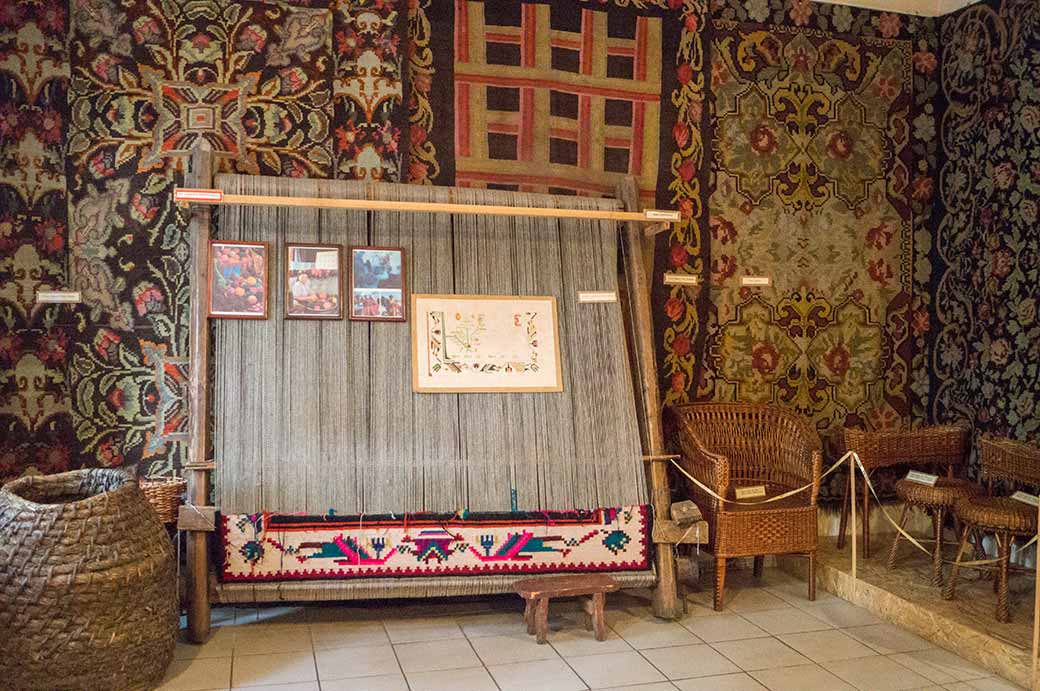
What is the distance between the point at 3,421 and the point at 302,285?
1.51 m

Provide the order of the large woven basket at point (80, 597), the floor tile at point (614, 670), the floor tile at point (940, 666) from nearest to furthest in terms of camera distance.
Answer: the large woven basket at point (80, 597) < the floor tile at point (614, 670) < the floor tile at point (940, 666)

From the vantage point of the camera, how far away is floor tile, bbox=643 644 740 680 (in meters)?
3.46

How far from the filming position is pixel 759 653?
3678mm

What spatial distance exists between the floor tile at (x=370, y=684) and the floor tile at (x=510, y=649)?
0.38 m

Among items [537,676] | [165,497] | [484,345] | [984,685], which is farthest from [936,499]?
[165,497]

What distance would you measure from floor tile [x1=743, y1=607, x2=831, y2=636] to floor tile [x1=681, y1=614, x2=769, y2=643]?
0.16ft

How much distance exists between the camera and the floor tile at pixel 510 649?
3574mm

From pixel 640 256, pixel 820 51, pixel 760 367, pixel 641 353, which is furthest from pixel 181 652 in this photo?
pixel 820 51

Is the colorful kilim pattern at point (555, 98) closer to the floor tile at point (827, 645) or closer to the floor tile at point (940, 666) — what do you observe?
the floor tile at point (827, 645)

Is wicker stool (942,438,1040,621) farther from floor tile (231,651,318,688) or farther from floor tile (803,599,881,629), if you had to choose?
floor tile (231,651,318,688)

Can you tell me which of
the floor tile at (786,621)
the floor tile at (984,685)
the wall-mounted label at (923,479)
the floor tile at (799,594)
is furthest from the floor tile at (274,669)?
the wall-mounted label at (923,479)

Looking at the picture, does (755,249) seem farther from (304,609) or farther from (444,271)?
(304,609)

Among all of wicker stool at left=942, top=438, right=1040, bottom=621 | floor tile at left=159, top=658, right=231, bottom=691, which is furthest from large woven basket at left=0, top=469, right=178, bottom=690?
wicker stool at left=942, top=438, right=1040, bottom=621

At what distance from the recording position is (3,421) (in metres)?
4.08
